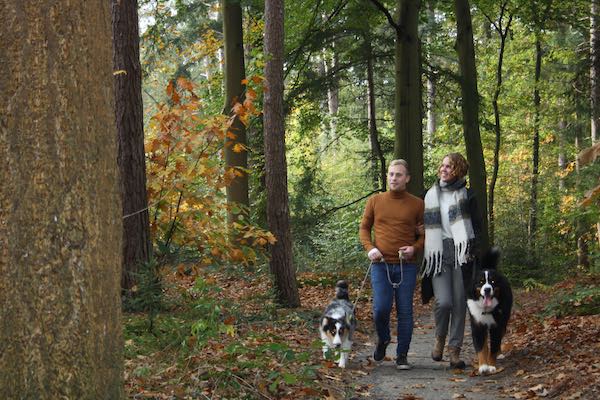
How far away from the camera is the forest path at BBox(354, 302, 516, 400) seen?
257 inches

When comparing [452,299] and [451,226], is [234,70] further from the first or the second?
[452,299]

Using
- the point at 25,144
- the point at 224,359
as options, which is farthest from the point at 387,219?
the point at 25,144

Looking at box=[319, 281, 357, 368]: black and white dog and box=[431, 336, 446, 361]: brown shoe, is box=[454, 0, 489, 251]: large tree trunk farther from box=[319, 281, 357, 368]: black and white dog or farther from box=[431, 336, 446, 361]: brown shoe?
box=[319, 281, 357, 368]: black and white dog

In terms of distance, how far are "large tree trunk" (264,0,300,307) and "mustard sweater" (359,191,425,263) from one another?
154 inches

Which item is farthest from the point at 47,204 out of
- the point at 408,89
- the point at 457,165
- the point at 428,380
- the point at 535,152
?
the point at 535,152

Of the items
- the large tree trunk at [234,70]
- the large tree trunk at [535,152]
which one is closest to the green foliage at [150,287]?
the large tree trunk at [234,70]

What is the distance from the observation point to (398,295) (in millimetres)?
7809

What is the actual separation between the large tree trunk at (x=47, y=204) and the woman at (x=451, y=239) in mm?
4960

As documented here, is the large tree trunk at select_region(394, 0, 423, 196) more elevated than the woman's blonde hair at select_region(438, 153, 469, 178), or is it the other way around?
the large tree trunk at select_region(394, 0, 423, 196)

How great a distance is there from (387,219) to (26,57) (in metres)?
5.13

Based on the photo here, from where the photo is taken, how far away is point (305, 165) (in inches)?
830

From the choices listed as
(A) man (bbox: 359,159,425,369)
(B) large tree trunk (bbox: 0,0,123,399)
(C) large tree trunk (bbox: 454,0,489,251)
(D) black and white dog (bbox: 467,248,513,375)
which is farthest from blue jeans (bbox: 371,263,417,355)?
(C) large tree trunk (bbox: 454,0,489,251)

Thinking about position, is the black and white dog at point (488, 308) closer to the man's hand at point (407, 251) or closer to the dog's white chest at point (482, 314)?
the dog's white chest at point (482, 314)

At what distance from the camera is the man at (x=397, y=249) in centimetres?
765
